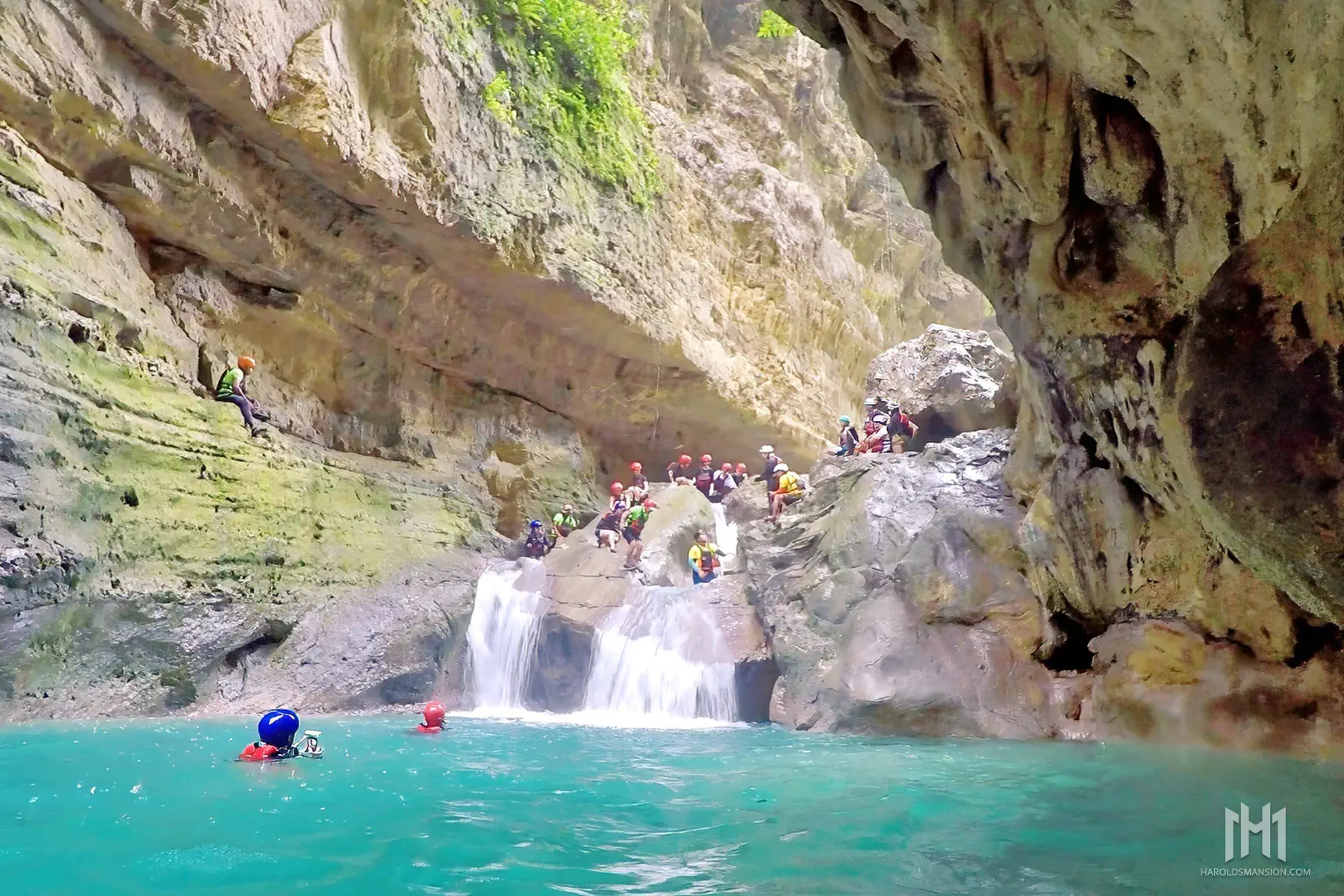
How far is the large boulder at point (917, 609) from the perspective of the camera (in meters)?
8.62

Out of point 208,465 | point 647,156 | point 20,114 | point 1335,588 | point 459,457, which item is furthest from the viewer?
point 647,156

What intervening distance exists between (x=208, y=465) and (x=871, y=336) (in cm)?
1817

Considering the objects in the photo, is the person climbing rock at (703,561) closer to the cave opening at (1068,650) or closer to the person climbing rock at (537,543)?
the person climbing rock at (537,543)

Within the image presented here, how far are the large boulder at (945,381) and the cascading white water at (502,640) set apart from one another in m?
7.13

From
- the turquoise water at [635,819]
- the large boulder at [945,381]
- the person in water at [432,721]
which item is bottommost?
the person in water at [432,721]

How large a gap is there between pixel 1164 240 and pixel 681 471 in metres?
15.2

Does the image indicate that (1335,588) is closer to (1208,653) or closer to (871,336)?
(1208,653)

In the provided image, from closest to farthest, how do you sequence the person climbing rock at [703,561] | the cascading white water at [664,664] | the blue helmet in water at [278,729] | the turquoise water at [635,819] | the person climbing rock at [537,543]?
1. the turquoise water at [635,819]
2. the blue helmet in water at [278,729]
3. the cascading white water at [664,664]
4. the person climbing rock at [703,561]
5. the person climbing rock at [537,543]

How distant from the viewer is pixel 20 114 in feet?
29.1

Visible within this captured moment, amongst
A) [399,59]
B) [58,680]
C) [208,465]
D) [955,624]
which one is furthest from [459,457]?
[955,624]

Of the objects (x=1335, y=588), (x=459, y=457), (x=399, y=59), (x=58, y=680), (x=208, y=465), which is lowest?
(x=58, y=680)
